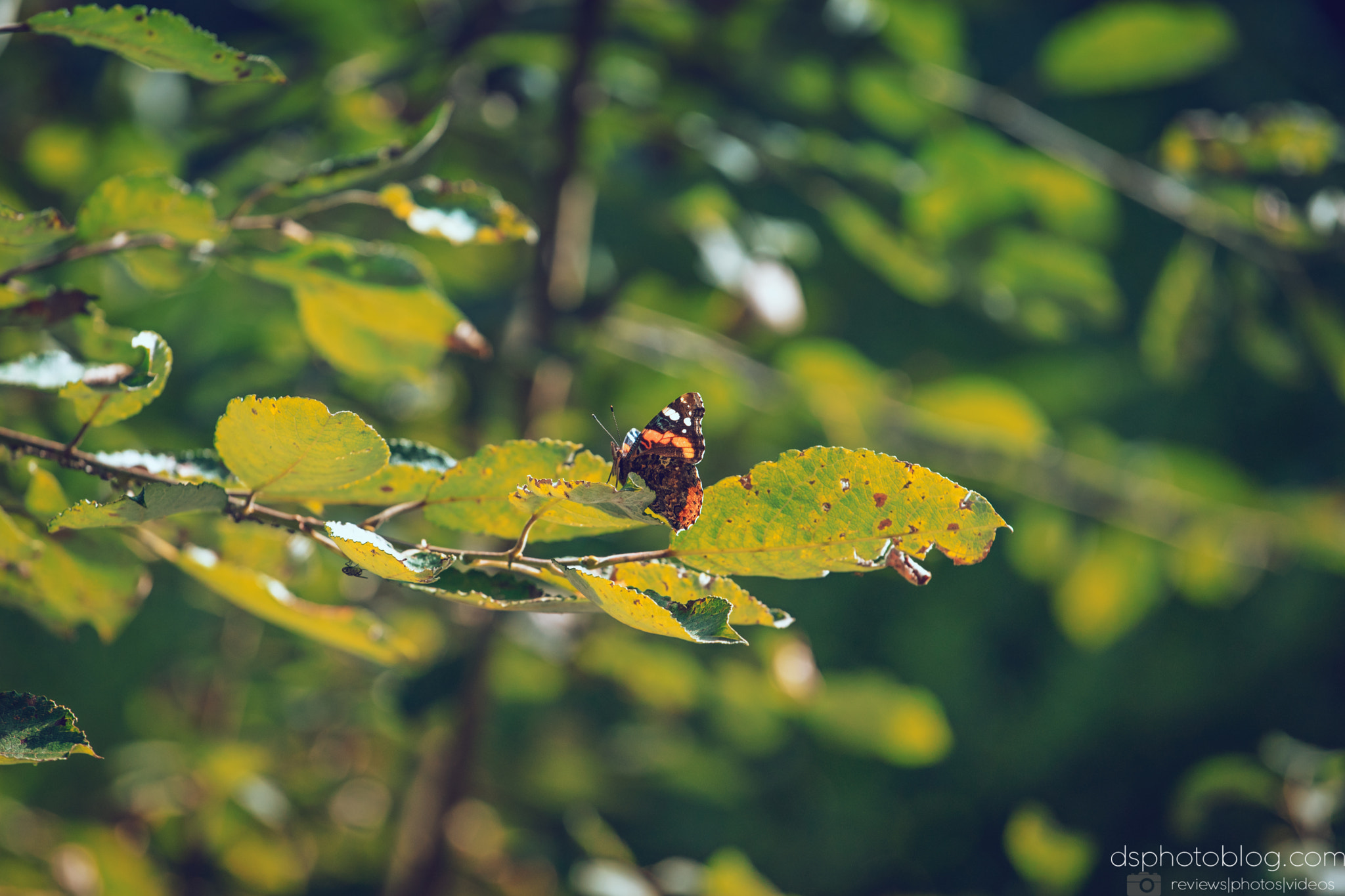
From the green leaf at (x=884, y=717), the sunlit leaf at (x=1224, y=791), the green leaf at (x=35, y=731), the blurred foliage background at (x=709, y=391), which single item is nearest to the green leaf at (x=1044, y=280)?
the blurred foliage background at (x=709, y=391)

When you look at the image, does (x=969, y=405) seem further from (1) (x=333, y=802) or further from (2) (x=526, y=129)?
(1) (x=333, y=802)

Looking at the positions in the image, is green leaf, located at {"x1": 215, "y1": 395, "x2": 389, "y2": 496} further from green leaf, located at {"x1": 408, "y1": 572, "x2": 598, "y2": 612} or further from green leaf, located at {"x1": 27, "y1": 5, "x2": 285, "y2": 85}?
green leaf, located at {"x1": 27, "y1": 5, "x2": 285, "y2": 85}

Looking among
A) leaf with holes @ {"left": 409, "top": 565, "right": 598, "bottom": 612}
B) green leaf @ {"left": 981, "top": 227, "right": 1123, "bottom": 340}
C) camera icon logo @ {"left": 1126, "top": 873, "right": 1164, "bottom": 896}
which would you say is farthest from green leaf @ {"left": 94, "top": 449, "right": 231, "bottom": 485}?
camera icon logo @ {"left": 1126, "top": 873, "right": 1164, "bottom": 896}

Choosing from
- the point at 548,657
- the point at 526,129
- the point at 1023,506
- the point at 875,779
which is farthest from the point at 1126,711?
the point at 526,129

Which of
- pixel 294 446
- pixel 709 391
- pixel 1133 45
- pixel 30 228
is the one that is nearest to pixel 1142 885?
pixel 709 391

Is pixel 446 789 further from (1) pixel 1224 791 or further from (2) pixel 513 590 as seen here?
(1) pixel 1224 791
